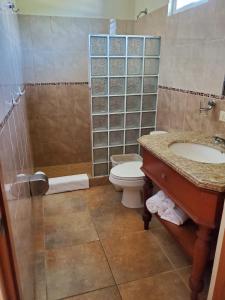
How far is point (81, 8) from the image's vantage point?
2.88 metres

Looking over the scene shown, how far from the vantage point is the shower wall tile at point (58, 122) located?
3088mm

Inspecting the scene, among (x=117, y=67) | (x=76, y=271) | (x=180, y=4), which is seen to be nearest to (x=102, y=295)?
(x=76, y=271)

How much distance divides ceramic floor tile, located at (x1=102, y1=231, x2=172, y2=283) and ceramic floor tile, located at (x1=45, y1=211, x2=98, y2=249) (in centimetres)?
19

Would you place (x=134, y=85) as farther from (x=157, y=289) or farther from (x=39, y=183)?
(x=157, y=289)

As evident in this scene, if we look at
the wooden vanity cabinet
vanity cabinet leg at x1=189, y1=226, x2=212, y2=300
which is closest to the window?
the wooden vanity cabinet

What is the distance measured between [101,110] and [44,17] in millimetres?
1357

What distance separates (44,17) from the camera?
2783 mm

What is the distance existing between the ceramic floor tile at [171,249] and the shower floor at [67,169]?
1.38 m

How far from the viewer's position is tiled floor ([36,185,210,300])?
5.01 ft

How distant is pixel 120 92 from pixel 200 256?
1838mm

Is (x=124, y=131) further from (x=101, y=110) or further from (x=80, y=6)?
(x=80, y=6)

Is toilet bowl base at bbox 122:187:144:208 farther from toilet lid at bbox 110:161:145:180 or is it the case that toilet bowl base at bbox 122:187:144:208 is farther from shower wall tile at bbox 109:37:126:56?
shower wall tile at bbox 109:37:126:56

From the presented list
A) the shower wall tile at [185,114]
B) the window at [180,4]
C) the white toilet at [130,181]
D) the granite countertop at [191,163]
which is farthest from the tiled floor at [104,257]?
the window at [180,4]

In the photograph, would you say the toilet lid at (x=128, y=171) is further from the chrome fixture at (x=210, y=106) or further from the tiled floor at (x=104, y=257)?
the chrome fixture at (x=210, y=106)
